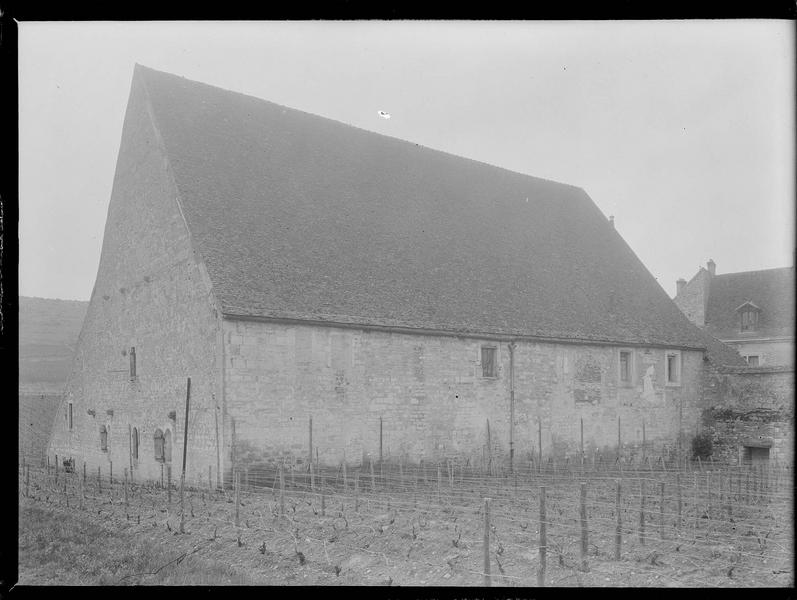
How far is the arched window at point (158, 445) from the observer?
21.5 metres

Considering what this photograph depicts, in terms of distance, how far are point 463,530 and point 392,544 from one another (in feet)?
4.37

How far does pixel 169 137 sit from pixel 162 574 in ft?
47.0

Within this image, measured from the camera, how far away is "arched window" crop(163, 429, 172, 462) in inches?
826

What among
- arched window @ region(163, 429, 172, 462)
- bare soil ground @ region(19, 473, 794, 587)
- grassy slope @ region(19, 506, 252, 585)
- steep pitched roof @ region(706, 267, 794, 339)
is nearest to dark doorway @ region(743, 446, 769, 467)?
bare soil ground @ region(19, 473, 794, 587)

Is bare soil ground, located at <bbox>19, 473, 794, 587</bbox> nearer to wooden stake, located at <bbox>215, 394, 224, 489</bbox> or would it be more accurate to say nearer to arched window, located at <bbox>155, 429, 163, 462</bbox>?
wooden stake, located at <bbox>215, 394, 224, 489</bbox>

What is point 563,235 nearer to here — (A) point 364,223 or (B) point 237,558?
(A) point 364,223

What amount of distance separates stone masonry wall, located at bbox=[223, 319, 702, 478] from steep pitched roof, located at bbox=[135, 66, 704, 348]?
73 centimetres

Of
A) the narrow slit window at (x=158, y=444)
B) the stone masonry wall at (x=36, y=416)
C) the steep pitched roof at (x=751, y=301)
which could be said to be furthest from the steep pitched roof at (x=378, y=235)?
the steep pitched roof at (x=751, y=301)

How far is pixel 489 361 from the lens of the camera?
24953 millimetres

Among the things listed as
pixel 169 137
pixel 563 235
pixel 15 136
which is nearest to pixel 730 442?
pixel 563 235

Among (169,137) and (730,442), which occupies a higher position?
(169,137)

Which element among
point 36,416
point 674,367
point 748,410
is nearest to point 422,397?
point 674,367

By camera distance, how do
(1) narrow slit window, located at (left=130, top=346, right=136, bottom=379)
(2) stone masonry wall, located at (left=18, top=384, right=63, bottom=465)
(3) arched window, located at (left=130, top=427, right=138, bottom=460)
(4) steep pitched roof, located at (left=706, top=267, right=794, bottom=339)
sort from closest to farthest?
(3) arched window, located at (left=130, top=427, right=138, bottom=460) → (1) narrow slit window, located at (left=130, top=346, right=136, bottom=379) → (2) stone masonry wall, located at (left=18, top=384, right=63, bottom=465) → (4) steep pitched roof, located at (left=706, top=267, right=794, bottom=339)

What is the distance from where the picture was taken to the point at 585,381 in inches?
1080
